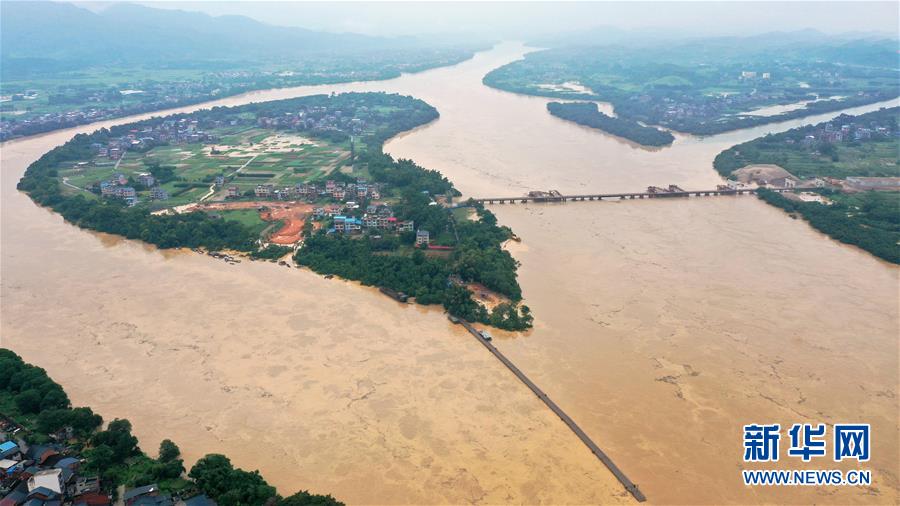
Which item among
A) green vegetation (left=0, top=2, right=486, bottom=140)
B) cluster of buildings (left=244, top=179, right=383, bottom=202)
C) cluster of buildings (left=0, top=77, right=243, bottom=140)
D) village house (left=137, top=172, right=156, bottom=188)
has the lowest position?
cluster of buildings (left=244, top=179, right=383, bottom=202)

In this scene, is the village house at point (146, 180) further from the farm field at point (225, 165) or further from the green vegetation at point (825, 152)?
the green vegetation at point (825, 152)

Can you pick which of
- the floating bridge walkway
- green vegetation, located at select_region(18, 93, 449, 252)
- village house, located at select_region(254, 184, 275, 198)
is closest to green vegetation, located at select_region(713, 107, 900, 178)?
green vegetation, located at select_region(18, 93, 449, 252)

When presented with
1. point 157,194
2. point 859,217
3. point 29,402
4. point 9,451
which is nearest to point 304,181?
point 157,194

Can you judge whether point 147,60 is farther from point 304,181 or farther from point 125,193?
point 304,181

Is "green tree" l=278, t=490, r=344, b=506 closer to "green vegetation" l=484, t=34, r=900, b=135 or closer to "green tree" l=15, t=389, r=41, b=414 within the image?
"green tree" l=15, t=389, r=41, b=414

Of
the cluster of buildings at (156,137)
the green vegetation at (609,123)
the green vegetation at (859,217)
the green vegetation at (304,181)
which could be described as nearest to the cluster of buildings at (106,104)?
the green vegetation at (304,181)

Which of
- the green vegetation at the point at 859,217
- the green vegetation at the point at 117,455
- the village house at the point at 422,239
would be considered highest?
the village house at the point at 422,239

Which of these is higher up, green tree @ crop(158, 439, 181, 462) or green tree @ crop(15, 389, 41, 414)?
green tree @ crop(15, 389, 41, 414)
